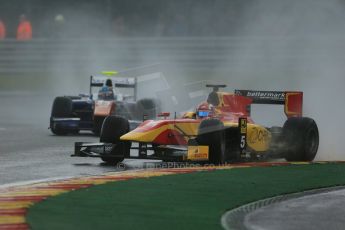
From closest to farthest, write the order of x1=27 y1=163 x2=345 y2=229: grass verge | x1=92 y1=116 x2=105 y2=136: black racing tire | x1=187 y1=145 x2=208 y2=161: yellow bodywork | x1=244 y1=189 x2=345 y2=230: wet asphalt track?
x1=27 y1=163 x2=345 y2=229: grass verge → x1=244 y1=189 x2=345 y2=230: wet asphalt track → x1=187 y1=145 x2=208 y2=161: yellow bodywork → x1=92 y1=116 x2=105 y2=136: black racing tire

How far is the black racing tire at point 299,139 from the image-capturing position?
1677 cm

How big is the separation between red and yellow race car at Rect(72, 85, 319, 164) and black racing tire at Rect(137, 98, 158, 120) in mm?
7819

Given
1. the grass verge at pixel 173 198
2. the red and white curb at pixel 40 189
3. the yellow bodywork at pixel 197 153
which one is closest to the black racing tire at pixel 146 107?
the red and white curb at pixel 40 189

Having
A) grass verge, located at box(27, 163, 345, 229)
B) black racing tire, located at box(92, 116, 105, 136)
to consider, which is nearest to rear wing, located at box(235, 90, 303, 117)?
grass verge, located at box(27, 163, 345, 229)

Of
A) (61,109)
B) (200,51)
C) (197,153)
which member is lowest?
(197,153)

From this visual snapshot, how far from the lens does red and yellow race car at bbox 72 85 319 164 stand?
15.5m

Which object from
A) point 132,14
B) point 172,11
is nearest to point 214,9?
point 172,11

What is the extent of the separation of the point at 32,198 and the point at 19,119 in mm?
19717

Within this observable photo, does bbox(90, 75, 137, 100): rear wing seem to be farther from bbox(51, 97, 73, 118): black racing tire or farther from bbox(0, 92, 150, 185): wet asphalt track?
bbox(51, 97, 73, 118): black racing tire

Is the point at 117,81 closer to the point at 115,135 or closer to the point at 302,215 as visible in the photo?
the point at 115,135

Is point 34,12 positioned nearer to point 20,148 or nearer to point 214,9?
point 20,148

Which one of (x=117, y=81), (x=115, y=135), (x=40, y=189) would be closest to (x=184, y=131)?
(x=115, y=135)

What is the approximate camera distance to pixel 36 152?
725 inches

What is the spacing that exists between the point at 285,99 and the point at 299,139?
1125 millimetres
